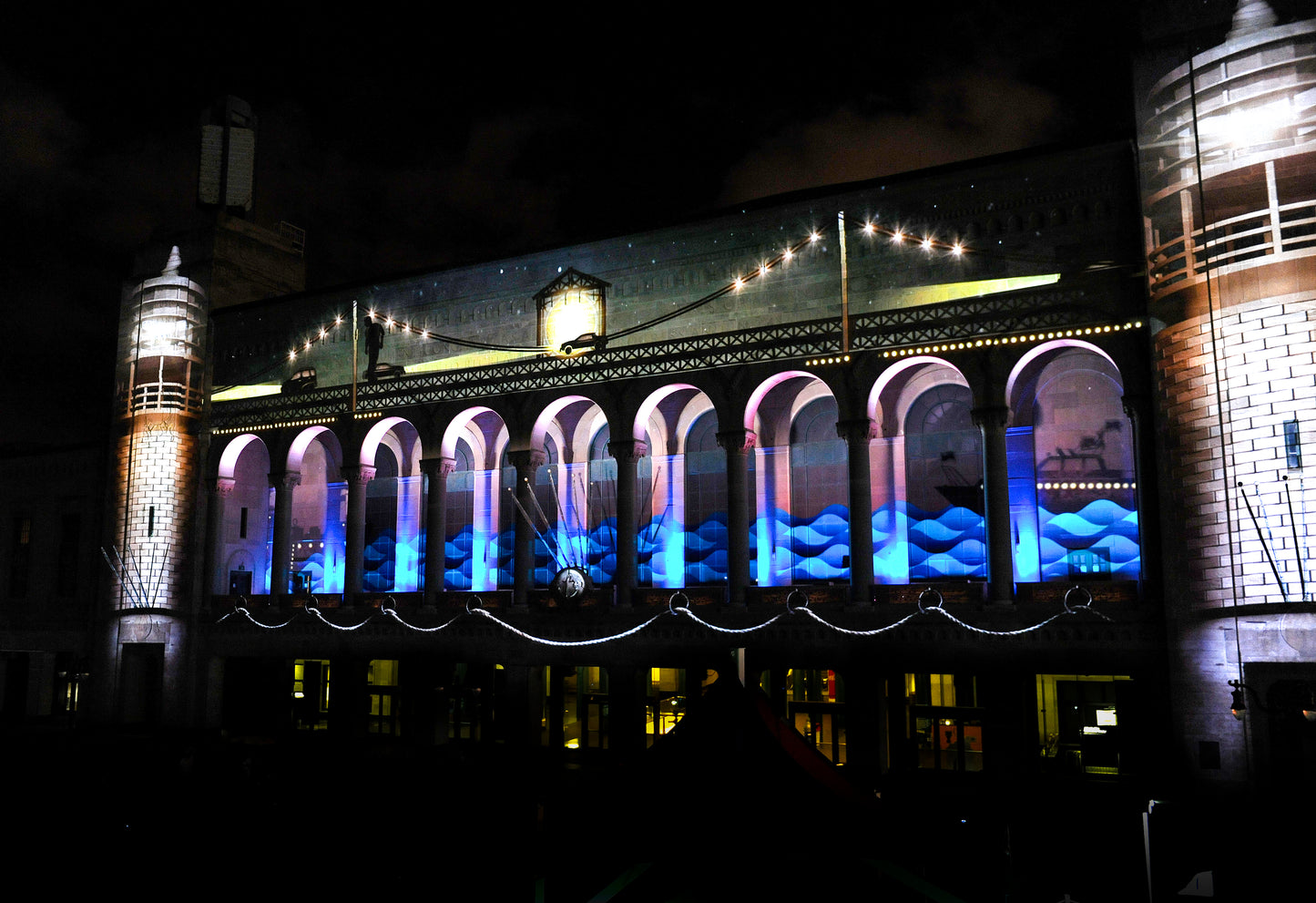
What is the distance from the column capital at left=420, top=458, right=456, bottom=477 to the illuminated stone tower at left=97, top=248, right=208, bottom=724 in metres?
11.2

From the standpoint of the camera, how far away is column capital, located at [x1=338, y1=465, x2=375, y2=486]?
36875 mm

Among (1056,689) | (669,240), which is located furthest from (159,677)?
(1056,689)

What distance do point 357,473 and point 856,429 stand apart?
18.0m

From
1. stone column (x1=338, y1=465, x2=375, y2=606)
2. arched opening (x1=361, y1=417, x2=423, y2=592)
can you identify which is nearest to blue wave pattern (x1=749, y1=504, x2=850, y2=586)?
arched opening (x1=361, y1=417, x2=423, y2=592)

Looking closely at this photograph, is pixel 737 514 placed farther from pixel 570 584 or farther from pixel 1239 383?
pixel 1239 383

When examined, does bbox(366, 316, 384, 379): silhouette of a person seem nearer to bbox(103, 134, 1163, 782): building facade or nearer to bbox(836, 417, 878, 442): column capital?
bbox(103, 134, 1163, 782): building facade

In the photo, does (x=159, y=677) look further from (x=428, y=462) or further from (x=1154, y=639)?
(x=1154, y=639)

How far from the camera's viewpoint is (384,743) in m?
36.5

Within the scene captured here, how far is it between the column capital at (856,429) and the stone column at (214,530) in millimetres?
24479

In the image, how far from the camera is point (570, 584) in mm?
32156

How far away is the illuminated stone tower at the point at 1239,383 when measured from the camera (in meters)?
21.9

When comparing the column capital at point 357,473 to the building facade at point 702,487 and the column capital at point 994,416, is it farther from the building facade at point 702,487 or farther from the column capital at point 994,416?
the column capital at point 994,416

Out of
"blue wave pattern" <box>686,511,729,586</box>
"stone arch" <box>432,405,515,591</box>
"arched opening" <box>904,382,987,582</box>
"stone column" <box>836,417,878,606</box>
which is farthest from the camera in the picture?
"stone arch" <box>432,405,515,591</box>

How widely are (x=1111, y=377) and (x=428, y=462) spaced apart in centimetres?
2130
